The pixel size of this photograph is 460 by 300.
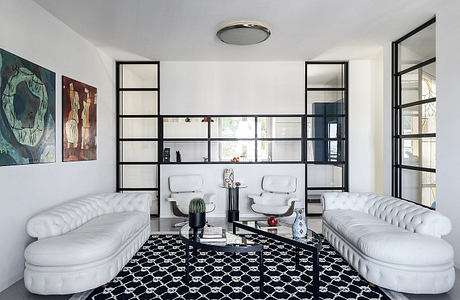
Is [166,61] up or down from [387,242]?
up

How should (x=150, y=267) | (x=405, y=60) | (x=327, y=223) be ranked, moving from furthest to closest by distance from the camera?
(x=405, y=60)
(x=327, y=223)
(x=150, y=267)

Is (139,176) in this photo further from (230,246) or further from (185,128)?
(230,246)

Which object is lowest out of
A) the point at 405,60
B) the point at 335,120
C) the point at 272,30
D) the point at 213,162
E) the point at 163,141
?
the point at 213,162

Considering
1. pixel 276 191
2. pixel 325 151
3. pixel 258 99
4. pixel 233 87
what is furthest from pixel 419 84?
pixel 233 87

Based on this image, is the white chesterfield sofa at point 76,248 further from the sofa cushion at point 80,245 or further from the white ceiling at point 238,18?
the white ceiling at point 238,18

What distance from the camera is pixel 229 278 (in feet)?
10.0

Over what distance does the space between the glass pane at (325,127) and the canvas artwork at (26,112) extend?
470 centimetres

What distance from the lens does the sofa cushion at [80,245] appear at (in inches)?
101

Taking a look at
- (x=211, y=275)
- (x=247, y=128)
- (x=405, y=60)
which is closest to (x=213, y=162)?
(x=247, y=128)

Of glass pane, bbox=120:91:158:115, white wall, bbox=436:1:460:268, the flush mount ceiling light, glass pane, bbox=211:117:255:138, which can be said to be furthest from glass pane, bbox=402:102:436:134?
glass pane, bbox=120:91:158:115

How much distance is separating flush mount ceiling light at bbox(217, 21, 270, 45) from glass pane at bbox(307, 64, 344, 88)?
6.94 feet

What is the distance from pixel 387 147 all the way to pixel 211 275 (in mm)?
3744

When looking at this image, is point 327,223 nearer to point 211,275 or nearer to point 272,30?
point 211,275

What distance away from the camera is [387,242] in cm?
272
